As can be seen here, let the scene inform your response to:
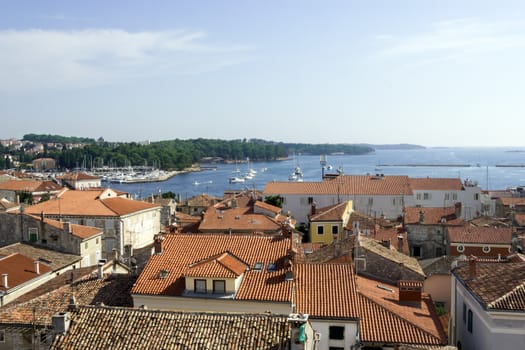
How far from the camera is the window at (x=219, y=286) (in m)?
17.3

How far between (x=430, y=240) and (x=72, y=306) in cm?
2900

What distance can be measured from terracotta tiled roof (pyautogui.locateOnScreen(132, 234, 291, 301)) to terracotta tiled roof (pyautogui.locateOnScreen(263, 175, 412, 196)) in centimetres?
3442

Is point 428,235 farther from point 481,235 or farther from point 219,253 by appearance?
point 219,253

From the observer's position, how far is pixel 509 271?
1628cm

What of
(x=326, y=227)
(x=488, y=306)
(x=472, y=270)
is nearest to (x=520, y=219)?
(x=326, y=227)

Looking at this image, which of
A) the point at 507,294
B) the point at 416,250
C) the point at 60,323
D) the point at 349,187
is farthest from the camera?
the point at 349,187

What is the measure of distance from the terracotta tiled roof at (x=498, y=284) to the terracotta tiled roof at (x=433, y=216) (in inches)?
799

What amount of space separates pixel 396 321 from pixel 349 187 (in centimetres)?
3877

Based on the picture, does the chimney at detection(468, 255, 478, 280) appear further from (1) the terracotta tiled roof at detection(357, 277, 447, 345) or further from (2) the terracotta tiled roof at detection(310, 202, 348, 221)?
(2) the terracotta tiled roof at detection(310, 202, 348, 221)

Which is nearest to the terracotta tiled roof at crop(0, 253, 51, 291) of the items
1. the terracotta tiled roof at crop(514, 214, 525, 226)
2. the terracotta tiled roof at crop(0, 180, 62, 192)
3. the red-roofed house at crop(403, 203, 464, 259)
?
the red-roofed house at crop(403, 203, 464, 259)

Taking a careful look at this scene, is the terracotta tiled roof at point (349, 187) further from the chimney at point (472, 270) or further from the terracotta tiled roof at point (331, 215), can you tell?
the chimney at point (472, 270)

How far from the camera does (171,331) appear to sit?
12047 mm

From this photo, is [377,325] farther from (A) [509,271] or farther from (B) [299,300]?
(A) [509,271]

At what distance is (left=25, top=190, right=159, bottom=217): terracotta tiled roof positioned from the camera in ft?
124
